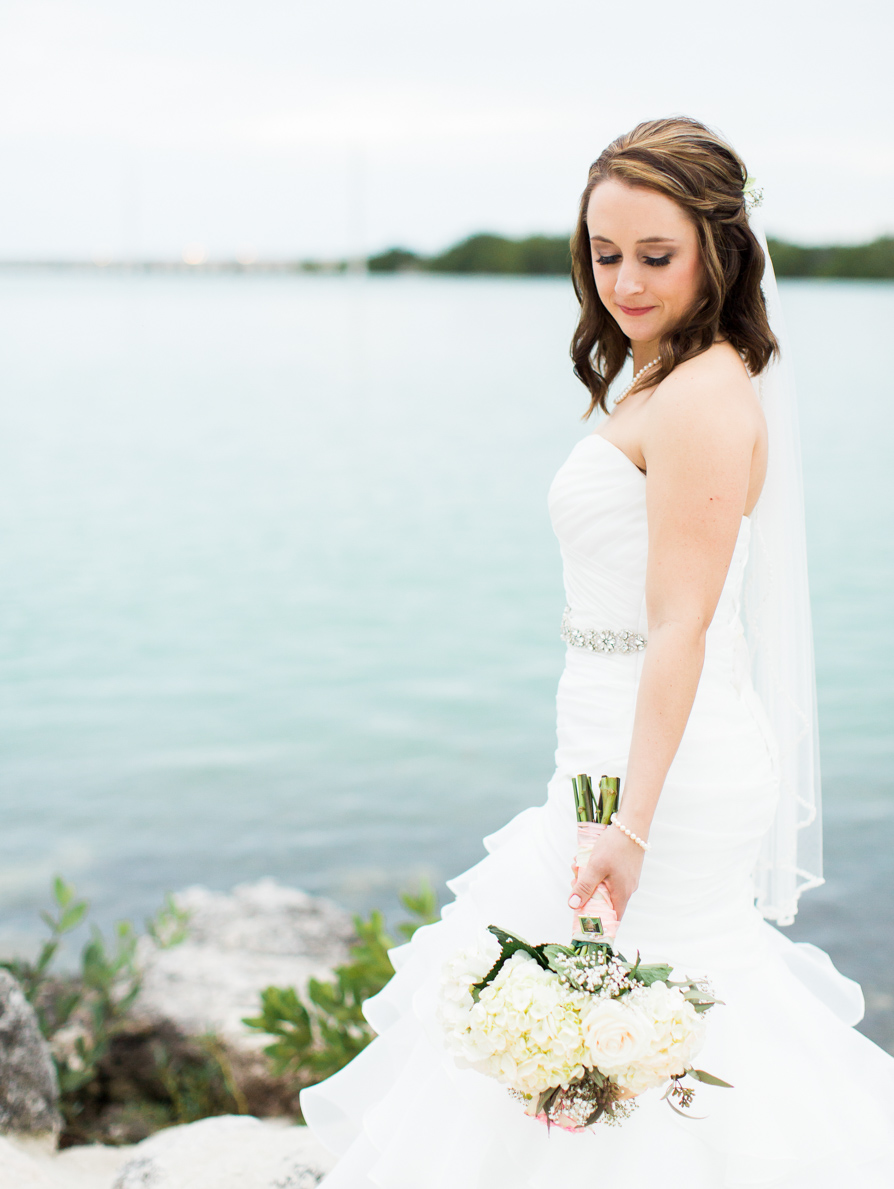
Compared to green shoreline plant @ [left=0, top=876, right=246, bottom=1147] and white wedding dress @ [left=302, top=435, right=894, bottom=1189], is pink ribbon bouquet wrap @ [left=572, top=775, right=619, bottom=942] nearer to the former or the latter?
white wedding dress @ [left=302, top=435, right=894, bottom=1189]

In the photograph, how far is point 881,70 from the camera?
1014 cm

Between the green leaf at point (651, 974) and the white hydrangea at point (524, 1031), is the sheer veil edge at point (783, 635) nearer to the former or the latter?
the green leaf at point (651, 974)

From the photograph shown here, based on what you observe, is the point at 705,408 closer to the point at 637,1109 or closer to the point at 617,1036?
the point at 617,1036

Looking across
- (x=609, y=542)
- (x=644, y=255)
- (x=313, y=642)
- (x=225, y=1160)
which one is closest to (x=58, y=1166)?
(x=225, y=1160)

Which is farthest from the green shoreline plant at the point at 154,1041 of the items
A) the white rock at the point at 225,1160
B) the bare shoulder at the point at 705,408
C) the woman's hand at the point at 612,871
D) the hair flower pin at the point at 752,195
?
the hair flower pin at the point at 752,195

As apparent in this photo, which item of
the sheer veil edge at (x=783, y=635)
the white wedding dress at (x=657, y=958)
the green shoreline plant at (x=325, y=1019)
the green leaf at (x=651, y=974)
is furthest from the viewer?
the green shoreline plant at (x=325, y=1019)

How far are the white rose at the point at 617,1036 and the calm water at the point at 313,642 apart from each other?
3.62 m

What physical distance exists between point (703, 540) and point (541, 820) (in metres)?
0.69

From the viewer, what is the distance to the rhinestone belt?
213cm

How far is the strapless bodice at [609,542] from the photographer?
6.80 feet

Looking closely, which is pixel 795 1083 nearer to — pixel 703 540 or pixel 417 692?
pixel 703 540

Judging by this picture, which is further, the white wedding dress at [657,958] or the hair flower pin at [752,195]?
the hair flower pin at [752,195]

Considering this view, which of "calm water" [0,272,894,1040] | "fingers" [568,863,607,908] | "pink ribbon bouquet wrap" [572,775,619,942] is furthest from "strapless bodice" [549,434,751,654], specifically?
"calm water" [0,272,894,1040]

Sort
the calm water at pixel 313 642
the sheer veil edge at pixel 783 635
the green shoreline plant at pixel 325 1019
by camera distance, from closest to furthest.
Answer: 1. the sheer veil edge at pixel 783 635
2. the green shoreline plant at pixel 325 1019
3. the calm water at pixel 313 642
